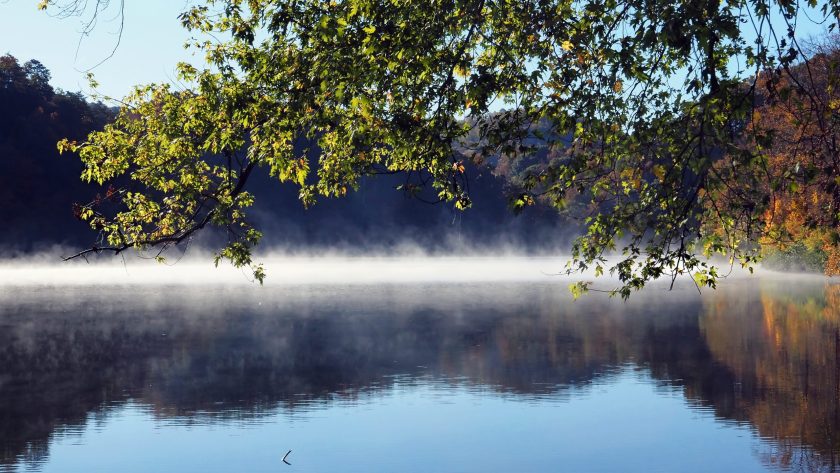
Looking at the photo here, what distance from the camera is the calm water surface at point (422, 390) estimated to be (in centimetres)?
1617

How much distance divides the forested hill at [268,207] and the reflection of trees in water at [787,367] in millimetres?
40545

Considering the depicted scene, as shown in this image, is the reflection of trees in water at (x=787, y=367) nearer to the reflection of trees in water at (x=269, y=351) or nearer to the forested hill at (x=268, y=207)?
the reflection of trees in water at (x=269, y=351)

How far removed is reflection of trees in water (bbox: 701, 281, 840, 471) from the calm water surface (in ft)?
0.24

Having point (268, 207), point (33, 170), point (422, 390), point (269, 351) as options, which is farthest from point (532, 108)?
point (268, 207)

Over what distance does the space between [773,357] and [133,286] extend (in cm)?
4347

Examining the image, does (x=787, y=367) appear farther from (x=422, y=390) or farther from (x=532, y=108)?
(x=532, y=108)

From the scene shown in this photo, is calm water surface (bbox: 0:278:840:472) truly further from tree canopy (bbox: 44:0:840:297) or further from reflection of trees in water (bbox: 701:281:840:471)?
tree canopy (bbox: 44:0:840:297)

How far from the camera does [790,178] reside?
1077cm

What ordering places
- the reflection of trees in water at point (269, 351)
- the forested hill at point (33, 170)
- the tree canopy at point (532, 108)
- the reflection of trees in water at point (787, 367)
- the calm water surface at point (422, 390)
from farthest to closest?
the forested hill at point (33, 170) < the reflection of trees in water at point (269, 351) < the calm water surface at point (422, 390) < the reflection of trees in water at point (787, 367) < the tree canopy at point (532, 108)

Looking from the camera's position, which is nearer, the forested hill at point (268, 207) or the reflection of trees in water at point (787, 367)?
the reflection of trees in water at point (787, 367)

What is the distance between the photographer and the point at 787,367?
77.5 feet

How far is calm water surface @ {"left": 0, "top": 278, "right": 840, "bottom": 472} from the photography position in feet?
53.1

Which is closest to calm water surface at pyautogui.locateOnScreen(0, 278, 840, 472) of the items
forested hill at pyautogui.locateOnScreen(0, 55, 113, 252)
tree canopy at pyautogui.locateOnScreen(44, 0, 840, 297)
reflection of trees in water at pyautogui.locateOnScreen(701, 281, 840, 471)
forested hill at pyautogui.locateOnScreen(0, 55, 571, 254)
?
reflection of trees in water at pyautogui.locateOnScreen(701, 281, 840, 471)

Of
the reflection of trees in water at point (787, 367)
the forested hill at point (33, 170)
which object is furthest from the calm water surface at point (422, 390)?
the forested hill at point (33, 170)
